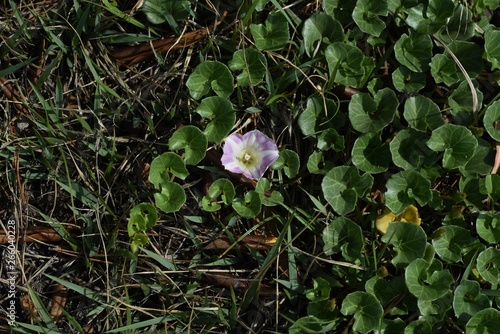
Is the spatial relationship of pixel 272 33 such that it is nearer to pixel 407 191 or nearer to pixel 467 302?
pixel 407 191

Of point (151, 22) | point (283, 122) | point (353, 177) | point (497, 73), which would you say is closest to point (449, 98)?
point (497, 73)

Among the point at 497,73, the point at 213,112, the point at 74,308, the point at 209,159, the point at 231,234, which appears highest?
the point at 497,73

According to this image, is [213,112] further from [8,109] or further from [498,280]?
[498,280]

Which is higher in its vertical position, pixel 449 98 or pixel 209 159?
pixel 449 98

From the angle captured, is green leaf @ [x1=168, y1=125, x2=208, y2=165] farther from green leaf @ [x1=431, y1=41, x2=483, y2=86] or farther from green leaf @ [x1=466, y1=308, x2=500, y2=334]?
green leaf @ [x1=466, y1=308, x2=500, y2=334]

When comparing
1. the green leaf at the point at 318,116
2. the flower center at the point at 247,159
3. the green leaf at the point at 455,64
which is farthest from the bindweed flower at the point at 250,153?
the green leaf at the point at 455,64

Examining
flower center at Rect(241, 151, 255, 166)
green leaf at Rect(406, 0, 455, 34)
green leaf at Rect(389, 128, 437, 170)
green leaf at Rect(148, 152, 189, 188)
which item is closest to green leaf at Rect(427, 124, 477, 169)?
green leaf at Rect(389, 128, 437, 170)

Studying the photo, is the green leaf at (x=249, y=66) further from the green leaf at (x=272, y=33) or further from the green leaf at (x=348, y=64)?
the green leaf at (x=348, y=64)
